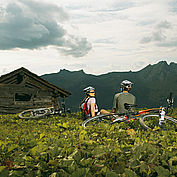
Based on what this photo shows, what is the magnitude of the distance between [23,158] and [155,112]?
6.23m

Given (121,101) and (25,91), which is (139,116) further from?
(25,91)

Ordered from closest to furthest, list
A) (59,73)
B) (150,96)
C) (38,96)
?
(38,96) < (150,96) < (59,73)

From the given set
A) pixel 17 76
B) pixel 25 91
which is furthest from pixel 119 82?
pixel 25 91

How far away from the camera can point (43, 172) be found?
1996 millimetres

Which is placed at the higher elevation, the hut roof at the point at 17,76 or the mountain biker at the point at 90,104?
the hut roof at the point at 17,76

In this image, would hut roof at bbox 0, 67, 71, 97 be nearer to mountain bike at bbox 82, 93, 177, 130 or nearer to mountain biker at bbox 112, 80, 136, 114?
mountain biker at bbox 112, 80, 136, 114

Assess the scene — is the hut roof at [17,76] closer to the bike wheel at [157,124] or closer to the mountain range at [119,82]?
the bike wheel at [157,124]

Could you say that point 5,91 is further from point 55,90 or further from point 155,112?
point 155,112

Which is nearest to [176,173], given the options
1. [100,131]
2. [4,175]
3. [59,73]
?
[4,175]

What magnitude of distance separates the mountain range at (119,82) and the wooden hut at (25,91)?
103123mm

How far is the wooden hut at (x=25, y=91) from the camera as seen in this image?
715 inches

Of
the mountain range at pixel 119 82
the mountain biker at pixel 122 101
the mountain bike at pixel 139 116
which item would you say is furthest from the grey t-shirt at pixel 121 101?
the mountain range at pixel 119 82

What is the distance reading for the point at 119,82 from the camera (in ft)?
454

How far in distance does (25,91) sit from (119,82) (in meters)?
123
